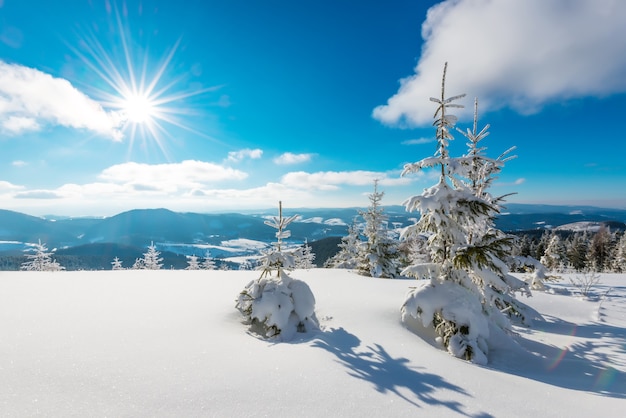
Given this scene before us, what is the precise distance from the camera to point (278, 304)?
6.95 metres

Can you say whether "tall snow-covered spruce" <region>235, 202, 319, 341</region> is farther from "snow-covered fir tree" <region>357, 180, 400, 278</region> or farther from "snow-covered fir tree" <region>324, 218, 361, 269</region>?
"snow-covered fir tree" <region>324, 218, 361, 269</region>

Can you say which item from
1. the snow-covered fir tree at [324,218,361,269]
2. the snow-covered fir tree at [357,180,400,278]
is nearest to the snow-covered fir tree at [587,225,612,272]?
the snow-covered fir tree at [324,218,361,269]

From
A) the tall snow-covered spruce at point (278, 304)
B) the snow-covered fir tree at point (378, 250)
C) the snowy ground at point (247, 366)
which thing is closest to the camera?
the snowy ground at point (247, 366)

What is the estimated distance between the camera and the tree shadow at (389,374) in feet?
13.4

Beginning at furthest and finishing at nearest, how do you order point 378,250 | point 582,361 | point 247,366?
1. point 378,250
2. point 582,361
3. point 247,366

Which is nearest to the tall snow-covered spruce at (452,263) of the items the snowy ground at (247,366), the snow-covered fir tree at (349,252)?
the snowy ground at (247,366)

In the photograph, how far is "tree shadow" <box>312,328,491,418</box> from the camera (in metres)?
4.07

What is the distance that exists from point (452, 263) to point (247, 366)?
19.4ft

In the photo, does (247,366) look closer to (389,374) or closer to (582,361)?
(389,374)

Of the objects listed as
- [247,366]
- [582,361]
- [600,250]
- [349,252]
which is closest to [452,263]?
[582,361]

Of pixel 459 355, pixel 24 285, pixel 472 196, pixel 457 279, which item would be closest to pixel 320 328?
pixel 459 355

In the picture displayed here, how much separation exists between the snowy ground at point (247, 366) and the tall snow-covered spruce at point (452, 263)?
29.8 inches

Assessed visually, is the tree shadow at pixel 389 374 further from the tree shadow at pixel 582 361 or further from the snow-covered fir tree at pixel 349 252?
the snow-covered fir tree at pixel 349 252

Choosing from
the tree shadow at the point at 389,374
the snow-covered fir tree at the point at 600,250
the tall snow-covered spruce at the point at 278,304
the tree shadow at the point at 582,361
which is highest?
the tall snow-covered spruce at the point at 278,304
